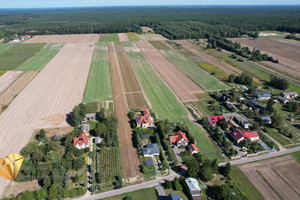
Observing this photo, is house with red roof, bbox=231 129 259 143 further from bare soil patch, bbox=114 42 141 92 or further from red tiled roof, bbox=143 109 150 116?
bare soil patch, bbox=114 42 141 92

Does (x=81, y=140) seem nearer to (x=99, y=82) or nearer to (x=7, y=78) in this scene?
(x=99, y=82)

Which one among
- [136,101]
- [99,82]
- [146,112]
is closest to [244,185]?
[146,112]

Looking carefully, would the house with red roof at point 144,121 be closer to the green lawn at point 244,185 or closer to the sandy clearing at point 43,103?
the sandy clearing at point 43,103

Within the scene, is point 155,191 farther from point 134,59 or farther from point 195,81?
point 134,59

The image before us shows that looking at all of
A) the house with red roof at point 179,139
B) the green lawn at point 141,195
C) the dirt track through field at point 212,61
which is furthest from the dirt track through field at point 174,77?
the green lawn at point 141,195

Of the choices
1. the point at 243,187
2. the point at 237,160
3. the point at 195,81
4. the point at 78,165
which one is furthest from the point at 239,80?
the point at 78,165

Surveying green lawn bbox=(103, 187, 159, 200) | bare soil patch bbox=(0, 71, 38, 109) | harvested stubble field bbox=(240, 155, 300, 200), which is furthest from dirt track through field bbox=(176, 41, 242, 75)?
bare soil patch bbox=(0, 71, 38, 109)
